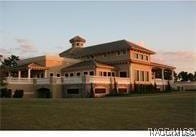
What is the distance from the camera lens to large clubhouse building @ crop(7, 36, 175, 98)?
121ft

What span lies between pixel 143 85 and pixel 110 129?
109 ft

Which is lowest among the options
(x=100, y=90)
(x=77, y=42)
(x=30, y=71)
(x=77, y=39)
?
(x=100, y=90)

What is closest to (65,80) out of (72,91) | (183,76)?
(72,91)

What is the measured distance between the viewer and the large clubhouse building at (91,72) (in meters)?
36.8

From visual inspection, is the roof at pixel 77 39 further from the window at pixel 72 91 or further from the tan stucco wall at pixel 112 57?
the window at pixel 72 91

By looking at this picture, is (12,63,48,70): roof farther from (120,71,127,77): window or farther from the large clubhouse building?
(120,71,127,77): window

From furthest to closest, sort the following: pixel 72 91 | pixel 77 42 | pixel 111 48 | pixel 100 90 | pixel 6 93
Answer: pixel 77 42 → pixel 111 48 → pixel 100 90 → pixel 72 91 → pixel 6 93

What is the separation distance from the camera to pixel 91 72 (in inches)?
1640

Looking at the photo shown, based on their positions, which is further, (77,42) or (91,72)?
(77,42)

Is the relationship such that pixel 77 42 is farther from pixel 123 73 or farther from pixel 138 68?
pixel 123 73


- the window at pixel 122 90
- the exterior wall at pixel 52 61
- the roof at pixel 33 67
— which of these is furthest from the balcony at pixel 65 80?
the exterior wall at pixel 52 61

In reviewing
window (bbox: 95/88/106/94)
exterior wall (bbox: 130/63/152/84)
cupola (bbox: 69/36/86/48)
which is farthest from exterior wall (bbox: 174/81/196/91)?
window (bbox: 95/88/106/94)

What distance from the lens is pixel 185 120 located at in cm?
1381

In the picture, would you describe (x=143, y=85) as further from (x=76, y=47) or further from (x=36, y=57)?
(x=76, y=47)
